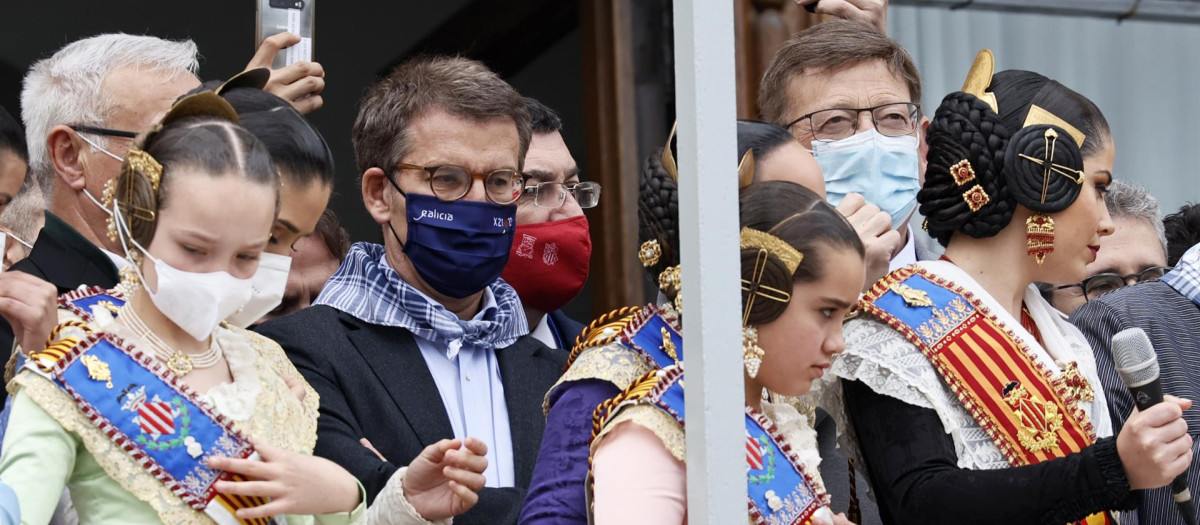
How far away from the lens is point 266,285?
2.96m

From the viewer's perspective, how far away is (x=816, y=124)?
4.11 meters

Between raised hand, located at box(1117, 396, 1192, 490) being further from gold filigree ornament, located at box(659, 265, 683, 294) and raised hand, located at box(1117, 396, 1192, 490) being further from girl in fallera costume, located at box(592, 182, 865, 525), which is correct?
gold filigree ornament, located at box(659, 265, 683, 294)

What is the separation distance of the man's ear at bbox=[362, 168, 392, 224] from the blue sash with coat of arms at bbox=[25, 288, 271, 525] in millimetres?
1145

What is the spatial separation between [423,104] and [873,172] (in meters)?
1.00

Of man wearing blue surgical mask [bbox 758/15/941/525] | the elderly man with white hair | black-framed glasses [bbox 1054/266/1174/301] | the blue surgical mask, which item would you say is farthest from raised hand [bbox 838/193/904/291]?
black-framed glasses [bbox 1054/266/1174/301]

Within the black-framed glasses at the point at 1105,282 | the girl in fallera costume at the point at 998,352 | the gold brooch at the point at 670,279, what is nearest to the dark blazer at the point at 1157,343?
the girl in fallera costume at the point at 998,352

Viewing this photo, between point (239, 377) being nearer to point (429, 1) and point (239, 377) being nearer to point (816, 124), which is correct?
point (816, 124)

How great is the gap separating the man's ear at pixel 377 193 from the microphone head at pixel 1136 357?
1558mm

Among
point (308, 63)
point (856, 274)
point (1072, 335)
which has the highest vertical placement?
point (308, 63)

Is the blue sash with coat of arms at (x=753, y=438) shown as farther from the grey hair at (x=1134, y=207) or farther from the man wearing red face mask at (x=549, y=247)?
the grey hair at (x=1134, y=207)

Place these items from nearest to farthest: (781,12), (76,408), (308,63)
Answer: (76,408), (308,63), (781,12)

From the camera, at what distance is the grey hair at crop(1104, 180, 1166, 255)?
4953 mm

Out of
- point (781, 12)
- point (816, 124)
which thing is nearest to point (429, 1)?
point (781, 12)

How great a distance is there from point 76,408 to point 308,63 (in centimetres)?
131
